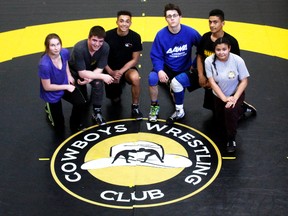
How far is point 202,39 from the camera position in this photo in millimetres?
5602

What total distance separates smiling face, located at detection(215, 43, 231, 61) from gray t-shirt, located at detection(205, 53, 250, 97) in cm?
9

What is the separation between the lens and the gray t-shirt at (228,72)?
5.13m

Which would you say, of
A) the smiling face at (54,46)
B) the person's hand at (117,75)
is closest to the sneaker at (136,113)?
the person's hand at (117,75)

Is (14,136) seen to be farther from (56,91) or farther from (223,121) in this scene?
(223,121)

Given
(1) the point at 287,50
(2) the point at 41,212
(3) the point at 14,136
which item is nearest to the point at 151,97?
(3) the point at 14,136

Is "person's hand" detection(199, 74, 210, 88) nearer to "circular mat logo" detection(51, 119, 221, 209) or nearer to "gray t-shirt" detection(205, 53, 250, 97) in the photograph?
"gray t-shirt" detection(205, 53, 250, 97)

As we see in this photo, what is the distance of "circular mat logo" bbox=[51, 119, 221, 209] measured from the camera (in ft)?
15.1

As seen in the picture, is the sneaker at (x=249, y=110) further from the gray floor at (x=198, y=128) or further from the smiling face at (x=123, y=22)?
the smiling face at (x=123, y=22)

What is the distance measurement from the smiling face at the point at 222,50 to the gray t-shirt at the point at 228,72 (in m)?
0.09

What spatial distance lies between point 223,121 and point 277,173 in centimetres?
89

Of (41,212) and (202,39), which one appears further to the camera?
(202,39)

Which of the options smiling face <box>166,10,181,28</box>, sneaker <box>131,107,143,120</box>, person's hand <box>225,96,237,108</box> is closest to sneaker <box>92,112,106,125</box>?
sneaker <box>131,107,143,120</box>

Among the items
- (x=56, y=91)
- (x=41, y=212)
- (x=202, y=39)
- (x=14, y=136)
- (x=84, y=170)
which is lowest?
(x=41, y=212)

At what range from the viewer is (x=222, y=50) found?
5.03 metres
